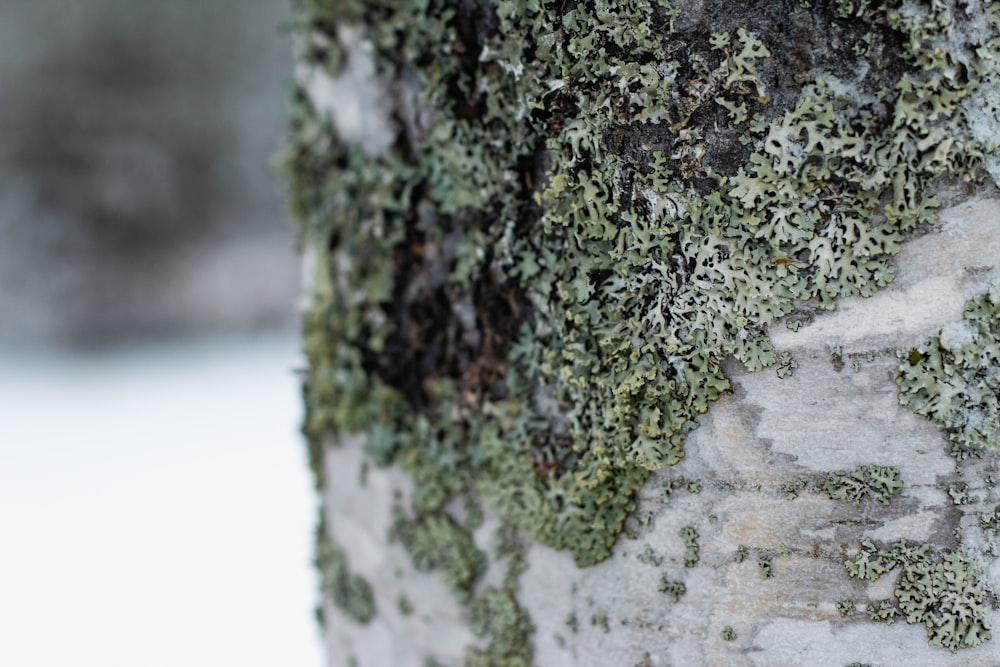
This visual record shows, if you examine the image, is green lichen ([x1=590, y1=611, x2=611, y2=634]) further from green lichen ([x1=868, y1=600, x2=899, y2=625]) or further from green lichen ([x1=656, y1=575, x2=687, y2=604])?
green lichen ([x1=868, y1=600, x2=899, y2=625])

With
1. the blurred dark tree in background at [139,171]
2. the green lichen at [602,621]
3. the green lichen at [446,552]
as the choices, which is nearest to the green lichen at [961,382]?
the green lichen at [602,621]

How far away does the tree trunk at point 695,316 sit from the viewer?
1.66ft

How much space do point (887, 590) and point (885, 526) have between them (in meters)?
0.05

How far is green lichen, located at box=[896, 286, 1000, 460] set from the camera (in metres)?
0.51

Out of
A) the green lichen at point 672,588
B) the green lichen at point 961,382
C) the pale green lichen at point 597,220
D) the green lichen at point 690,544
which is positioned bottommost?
the green lichen at point 672,588

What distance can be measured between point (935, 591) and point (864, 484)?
0.28 feet

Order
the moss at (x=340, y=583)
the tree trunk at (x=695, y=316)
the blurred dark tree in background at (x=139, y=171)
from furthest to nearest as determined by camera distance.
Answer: the blurred dark tree in background at (x=139, y=171) < the moss at (x=340, y=583) < the tree trunk at (x=695, y=316)

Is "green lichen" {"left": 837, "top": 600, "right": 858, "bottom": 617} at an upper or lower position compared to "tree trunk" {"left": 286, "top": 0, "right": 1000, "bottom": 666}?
lower

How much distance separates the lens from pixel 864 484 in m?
0.54

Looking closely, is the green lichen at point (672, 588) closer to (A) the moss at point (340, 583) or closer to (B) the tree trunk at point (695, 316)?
(B) the tree trunk at point (695, 316)

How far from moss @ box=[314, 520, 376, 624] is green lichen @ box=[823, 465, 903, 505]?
1.63 feet

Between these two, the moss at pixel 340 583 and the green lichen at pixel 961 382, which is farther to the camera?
the moss at pixel 340 583

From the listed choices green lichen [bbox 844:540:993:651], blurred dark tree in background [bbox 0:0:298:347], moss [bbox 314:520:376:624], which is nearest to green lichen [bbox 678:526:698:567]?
green lichen [bbox 844:540:993:651]

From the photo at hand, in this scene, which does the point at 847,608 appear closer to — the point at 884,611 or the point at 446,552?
the point at 884,611
